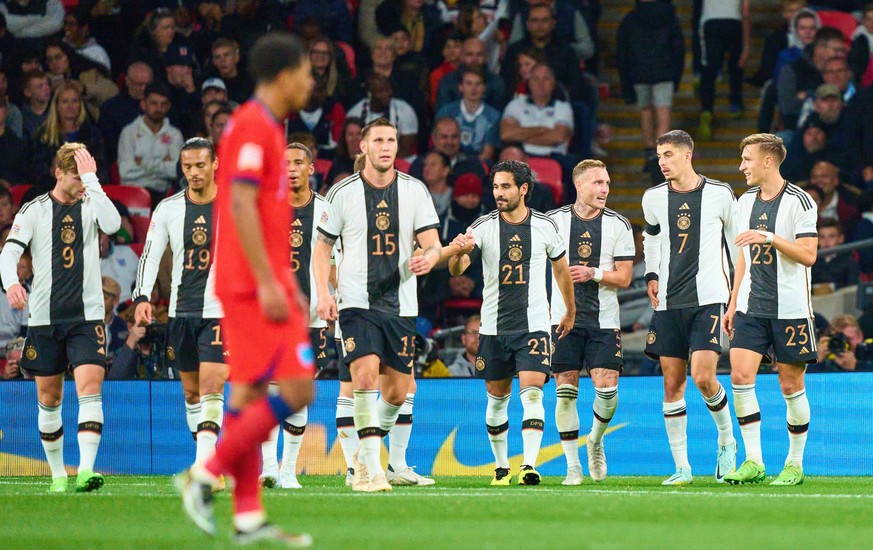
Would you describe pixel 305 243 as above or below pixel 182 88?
below

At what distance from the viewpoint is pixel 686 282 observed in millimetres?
10453

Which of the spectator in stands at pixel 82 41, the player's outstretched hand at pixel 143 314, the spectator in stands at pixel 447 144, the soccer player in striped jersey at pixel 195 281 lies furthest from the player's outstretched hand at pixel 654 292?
the spectator in stands at pixel 82 41

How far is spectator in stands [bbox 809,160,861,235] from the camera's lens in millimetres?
15609

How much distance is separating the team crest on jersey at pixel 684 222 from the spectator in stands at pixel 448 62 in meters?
7.60

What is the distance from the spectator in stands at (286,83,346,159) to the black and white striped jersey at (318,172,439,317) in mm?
7658

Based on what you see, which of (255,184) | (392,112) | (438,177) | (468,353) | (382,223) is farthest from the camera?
(392,112)

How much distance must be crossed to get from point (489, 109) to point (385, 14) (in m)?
2.38

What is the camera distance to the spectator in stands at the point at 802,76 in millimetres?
16703

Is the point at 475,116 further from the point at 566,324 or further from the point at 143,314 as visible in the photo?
the point at 143,314

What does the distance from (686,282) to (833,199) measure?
5.91 meters

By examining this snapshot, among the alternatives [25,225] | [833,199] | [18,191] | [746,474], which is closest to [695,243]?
[746,474]

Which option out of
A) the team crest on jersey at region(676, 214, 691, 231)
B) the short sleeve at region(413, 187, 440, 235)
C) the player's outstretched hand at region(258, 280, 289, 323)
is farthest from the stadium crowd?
the player's outstretched hand at region(258, 280, 289, 323)

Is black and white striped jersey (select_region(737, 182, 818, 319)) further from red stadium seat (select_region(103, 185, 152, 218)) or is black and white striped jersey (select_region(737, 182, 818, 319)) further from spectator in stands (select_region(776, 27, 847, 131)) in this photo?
red stadium seat (select_region(103, 185, 152, 218))

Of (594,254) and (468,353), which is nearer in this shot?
(594,254)
